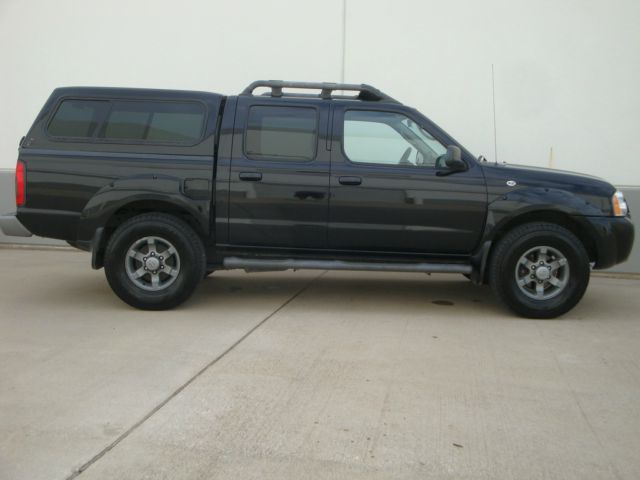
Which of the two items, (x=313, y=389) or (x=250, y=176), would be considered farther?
(x=250, y=176)

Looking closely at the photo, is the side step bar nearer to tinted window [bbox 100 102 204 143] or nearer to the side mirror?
the side mirror

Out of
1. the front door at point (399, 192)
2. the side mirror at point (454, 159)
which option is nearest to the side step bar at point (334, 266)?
the front door at point (399, 192)

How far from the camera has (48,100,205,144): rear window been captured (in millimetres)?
5824

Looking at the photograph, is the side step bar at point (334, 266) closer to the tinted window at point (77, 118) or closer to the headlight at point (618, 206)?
the headlight at point (618, 206)

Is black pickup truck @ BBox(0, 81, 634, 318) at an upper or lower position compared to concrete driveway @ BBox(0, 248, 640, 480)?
upper

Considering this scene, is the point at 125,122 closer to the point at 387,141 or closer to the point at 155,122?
the point at 155,122

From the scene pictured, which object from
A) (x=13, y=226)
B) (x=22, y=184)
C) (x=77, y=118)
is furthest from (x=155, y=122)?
(x=13, y=226)

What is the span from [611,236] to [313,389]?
10.7ft

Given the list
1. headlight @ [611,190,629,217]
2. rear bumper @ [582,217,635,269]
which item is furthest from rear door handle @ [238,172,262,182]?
headlight @ [611,190,629,217]

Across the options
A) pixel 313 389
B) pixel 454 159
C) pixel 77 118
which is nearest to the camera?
pixel 313 389

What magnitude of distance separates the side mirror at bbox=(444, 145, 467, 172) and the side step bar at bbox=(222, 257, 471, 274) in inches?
34.3

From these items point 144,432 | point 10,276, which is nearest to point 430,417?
point 144,432

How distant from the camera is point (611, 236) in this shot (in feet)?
18.8

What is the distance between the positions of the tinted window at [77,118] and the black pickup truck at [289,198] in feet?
0.04
